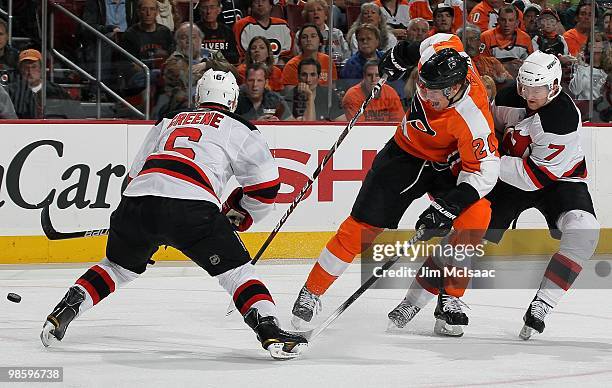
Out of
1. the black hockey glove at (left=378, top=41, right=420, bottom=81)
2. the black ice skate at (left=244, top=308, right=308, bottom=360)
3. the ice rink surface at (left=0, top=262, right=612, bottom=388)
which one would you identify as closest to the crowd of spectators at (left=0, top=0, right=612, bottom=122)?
the ice rink surface at (left=0, top=262, right=612, bottom=388)

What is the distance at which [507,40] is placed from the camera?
8227 mm

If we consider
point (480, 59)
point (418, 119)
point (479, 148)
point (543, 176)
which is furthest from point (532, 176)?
point (480, 59)

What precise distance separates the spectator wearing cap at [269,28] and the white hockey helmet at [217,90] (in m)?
3.19

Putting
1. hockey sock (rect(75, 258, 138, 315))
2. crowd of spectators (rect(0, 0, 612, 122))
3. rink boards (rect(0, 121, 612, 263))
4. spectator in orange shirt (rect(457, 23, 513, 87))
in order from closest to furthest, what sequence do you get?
hockey sock (rect(75, 258, 138, 315)) → rink boards (rect(0, 121, 612, 263)) → crowd of spectators (rect(0, 0, 612, 122)) → spectator in orange shirt (rect(457, 23, 513, 87))

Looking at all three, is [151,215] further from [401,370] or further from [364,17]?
[364,17]

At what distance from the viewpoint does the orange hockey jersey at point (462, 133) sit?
188 inches

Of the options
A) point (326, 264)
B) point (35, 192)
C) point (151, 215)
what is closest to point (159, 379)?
point (151, 215)

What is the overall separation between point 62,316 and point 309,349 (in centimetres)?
88

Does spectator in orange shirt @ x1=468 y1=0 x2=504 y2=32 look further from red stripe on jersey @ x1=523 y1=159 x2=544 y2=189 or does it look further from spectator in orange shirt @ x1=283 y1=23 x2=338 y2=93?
red stripe on jersey @ x1=523 y1=159 x2=544 y2=189

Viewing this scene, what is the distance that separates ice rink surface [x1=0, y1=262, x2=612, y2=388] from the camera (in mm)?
4094

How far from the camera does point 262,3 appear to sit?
7.83 m

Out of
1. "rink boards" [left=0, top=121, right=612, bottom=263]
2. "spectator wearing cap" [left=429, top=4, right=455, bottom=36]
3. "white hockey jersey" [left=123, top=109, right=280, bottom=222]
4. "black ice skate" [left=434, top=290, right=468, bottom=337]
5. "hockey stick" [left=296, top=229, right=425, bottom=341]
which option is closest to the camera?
"white hockey jersey" [left=123, top=109, right=280, bottom=222]

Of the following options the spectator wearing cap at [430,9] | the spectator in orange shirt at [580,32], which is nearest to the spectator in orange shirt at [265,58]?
the spectator wearing cap at [430,9]

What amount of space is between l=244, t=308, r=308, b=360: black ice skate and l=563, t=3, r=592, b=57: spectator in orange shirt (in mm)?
4514
